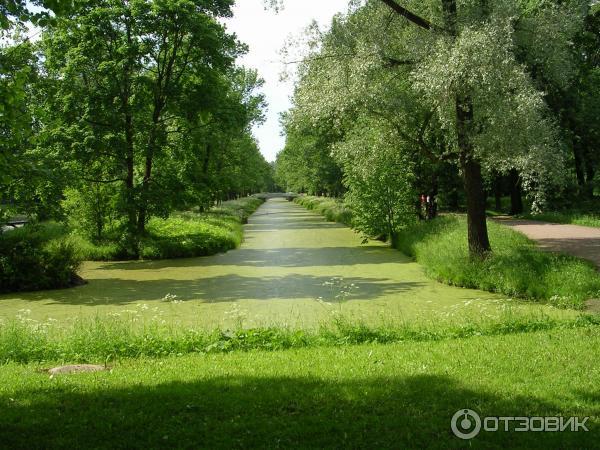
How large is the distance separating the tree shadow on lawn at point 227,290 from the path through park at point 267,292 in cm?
2

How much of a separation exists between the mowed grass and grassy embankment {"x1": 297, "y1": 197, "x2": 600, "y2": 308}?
14.5 feet

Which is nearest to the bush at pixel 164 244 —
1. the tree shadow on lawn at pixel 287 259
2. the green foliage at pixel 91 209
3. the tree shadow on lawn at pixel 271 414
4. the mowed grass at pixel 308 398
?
the green foliage at pixel 91 209

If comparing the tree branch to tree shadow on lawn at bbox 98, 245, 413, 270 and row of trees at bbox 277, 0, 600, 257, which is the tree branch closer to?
row of trees at bbox 277, 0, 600, 257

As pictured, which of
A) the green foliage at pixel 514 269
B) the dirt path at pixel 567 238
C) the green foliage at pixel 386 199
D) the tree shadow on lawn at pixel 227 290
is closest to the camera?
the green foliage at pixel 514 269

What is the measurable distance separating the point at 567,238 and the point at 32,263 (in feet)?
54.5

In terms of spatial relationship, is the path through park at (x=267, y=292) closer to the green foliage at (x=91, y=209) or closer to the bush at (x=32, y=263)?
the bush at (x=32, y=263)

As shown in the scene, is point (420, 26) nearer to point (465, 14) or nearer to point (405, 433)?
point (465, 14)

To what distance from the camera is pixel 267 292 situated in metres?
13.4

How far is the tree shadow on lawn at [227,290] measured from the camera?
12.8 m

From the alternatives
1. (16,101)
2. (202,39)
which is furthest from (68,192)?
(16,101)

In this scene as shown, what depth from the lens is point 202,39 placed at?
2161 centimetres

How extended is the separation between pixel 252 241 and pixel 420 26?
51.4ft

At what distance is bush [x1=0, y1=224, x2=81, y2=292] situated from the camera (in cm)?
1462

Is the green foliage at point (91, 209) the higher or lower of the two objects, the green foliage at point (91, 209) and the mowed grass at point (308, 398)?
the higher
